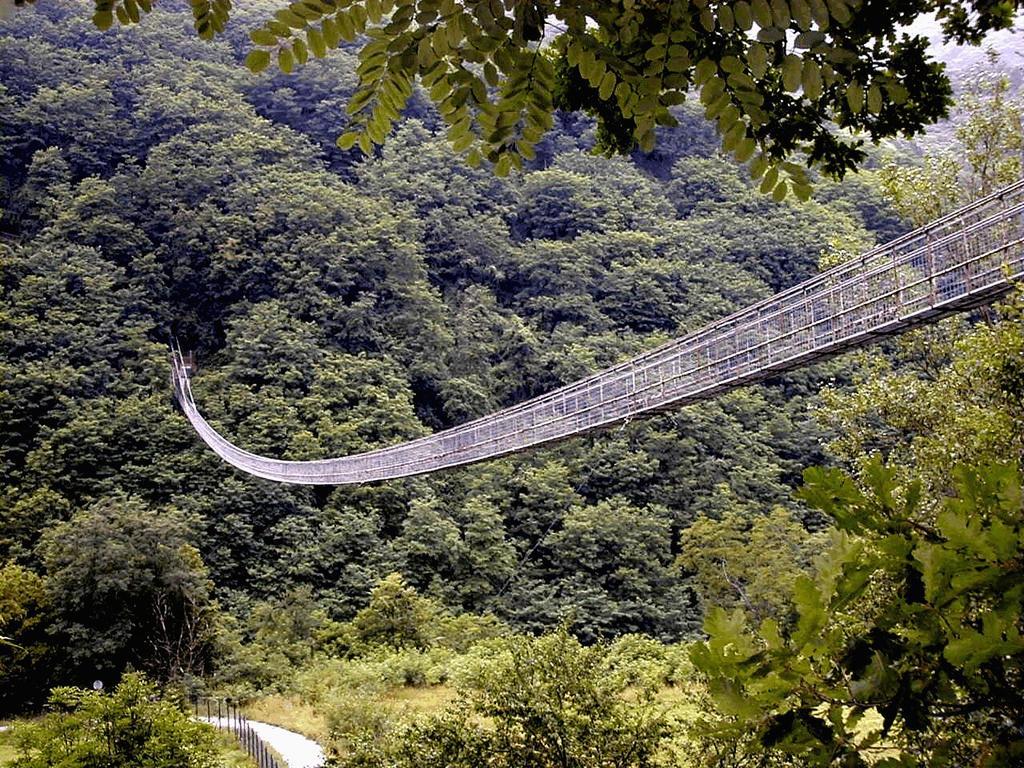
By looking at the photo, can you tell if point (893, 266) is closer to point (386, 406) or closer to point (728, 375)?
point (728, 375)

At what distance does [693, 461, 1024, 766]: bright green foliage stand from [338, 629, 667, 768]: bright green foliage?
3.44 m

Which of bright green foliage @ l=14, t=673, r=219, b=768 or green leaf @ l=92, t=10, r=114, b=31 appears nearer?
green leaf @ l=92, t=10, r=114, b=31

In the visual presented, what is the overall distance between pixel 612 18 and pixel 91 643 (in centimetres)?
1081

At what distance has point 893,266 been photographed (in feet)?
11.8

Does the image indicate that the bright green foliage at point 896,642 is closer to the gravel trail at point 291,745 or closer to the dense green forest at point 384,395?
the dense green forest at point 384,395

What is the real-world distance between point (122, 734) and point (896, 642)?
529 cm

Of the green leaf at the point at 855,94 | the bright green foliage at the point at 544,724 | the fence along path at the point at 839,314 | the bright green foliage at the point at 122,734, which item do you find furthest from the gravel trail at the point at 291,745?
the green leaf at the point at 855,94

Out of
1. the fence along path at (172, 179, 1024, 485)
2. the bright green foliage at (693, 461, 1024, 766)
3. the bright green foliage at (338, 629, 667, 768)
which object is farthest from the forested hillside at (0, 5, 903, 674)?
the bright green foliage at (693, 461, 1024, 766)

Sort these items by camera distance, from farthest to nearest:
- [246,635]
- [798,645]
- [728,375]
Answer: [246,635], [728,375], [798,645]

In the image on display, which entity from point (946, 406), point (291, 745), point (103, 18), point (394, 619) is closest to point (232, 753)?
point (291, 745)

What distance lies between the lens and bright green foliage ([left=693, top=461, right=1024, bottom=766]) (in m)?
0.55

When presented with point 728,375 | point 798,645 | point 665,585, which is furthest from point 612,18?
point 665,585

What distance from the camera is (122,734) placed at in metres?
4.82

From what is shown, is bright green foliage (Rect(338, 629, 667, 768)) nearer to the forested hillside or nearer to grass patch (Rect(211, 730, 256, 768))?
grass patch (Rect(211, 730, 256, 768))
